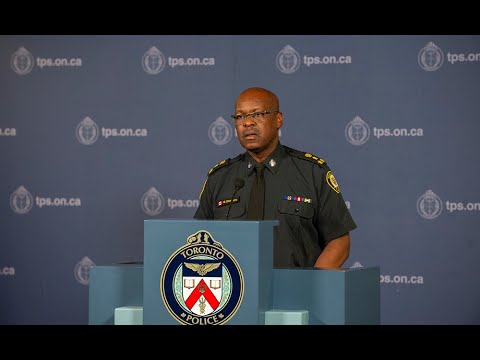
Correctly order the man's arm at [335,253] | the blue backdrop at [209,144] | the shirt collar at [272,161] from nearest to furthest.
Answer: the man's arm at [335,253] → the shirt collar at [272,161] → the blue backdrop at [209,144]

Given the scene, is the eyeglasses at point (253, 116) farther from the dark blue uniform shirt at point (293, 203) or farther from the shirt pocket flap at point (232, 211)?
the shirt pocket flap at point (232, 211)

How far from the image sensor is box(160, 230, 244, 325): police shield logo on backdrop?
7.07 ft

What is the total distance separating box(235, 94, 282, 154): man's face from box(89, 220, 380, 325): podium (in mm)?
1153

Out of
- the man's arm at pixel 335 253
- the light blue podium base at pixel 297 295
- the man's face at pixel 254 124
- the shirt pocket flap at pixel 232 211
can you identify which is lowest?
the light blue podium base at pixel 297 295

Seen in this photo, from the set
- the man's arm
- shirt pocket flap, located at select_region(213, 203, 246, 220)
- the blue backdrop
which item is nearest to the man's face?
shirt pocket flap, located at select_region(213, 203, 246, 220)

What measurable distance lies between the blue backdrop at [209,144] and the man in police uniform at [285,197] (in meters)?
1.83

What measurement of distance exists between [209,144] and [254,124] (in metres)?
2.08

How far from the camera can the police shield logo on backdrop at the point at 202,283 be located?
2.16 metres

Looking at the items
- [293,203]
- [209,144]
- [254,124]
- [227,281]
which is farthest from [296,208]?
[209,144]

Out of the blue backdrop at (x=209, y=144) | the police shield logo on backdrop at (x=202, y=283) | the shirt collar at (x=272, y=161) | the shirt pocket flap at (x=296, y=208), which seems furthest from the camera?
the blue backdrop at (x=209, y=144)

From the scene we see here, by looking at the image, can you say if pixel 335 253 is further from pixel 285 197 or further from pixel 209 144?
pixel 209 144

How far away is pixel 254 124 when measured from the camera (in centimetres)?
339

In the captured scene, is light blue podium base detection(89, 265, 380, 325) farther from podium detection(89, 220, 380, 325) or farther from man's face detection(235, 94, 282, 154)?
man's face detection(235, 94, 282, 154)

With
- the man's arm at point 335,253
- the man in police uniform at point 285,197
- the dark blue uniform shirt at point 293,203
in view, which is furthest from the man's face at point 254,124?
the man's arm at point 335,253
